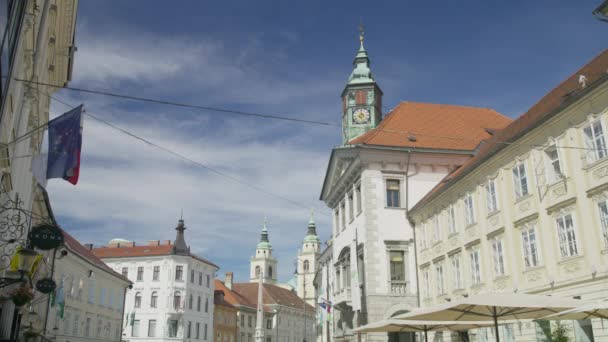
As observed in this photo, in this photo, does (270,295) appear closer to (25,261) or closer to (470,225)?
(470,225)

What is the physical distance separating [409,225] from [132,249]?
47.5m

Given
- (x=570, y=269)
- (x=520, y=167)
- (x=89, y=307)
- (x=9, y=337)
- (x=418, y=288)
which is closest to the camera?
(x=9, y=337)

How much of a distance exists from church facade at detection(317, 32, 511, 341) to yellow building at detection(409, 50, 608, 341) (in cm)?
359

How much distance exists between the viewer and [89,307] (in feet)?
138

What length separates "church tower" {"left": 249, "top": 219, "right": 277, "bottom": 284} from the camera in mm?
145250

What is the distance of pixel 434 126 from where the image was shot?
35.5 metres

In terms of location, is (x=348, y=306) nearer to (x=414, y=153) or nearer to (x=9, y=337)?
(x=414, y=153)

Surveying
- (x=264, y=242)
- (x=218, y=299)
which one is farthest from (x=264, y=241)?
(x=218, y=299)

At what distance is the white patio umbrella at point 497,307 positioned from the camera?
1243 centimetres

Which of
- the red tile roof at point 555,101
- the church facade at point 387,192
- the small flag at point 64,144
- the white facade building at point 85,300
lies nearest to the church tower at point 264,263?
the white facade building at point 85,300

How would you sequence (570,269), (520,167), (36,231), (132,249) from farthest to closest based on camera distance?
(132,249) < (520,167) < (570,269) < (36,231)

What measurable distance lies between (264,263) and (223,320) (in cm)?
6745

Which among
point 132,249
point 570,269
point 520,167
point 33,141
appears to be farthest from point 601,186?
point 132,249

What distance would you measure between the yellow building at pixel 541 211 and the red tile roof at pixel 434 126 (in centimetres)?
643
